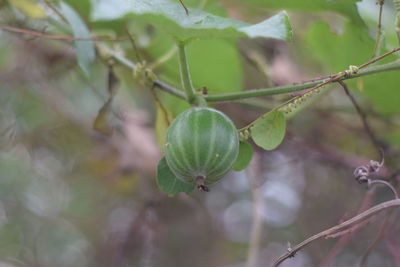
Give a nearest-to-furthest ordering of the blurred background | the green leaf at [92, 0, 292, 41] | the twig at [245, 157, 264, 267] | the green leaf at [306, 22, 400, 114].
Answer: the green leaf at [92, 0, 292, 41]
the green leaf at [306, 22, 400, 114]
the twig at [245, 157, 264, 267]
the blurred background

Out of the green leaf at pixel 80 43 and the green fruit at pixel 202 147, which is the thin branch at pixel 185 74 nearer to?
the green fruit at pixel 202 147

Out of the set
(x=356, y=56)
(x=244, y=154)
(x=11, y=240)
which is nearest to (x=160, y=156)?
(x=11, y=240)

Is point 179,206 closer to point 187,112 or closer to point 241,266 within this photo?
point 241,266

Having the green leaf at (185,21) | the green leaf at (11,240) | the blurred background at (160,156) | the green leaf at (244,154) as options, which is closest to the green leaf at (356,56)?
the blurred background at (160,156)

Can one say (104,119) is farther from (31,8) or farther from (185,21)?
(185,21)

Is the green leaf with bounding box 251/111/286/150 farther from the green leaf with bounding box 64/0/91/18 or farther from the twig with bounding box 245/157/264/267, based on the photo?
the green leaf with bounding box 64/0/91/18

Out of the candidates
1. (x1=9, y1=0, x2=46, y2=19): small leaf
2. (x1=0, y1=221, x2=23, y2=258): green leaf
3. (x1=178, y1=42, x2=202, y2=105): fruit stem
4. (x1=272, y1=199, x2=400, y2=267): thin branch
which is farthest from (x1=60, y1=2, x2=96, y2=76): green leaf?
(x1=0, y1=221, x2=23, y2=258): green leaf
